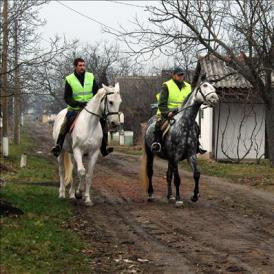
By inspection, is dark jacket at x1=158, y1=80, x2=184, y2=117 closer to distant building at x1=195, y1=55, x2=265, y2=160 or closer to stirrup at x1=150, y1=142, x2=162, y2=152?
stirrup at x1=150, y1=142, x2=162, y2=152

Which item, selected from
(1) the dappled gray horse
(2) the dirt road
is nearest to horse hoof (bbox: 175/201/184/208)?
(1) the dappled gray horse

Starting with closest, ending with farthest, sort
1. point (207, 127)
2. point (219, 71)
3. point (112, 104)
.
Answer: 1. point (112, 104)
2. point (219, 71)
3. point (207, 127)

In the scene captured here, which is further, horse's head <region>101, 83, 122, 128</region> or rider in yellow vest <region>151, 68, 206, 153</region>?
rider in yellow vest <region>151, 68, 206, 153</region>

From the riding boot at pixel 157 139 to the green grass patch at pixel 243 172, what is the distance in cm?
485

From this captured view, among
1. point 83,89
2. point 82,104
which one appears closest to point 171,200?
point 82,104

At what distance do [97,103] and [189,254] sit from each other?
181 inches

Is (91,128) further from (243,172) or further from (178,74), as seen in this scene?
(243,172)

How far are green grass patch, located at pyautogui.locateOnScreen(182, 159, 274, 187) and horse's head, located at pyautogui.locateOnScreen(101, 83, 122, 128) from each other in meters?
6.38

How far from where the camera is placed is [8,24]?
18.9 metres

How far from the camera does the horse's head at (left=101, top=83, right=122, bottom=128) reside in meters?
10.9

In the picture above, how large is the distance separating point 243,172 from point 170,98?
7916 mm

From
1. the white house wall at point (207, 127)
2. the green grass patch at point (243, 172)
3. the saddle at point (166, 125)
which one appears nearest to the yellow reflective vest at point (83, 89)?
the saddle at point (166, 125)

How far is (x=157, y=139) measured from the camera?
1217 cm

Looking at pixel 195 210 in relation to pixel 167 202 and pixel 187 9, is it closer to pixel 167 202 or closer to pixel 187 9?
pixel 167 202
